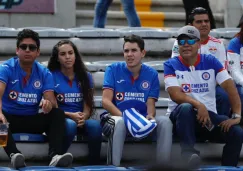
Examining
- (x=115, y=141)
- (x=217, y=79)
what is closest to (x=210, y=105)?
(x=217, y=79)

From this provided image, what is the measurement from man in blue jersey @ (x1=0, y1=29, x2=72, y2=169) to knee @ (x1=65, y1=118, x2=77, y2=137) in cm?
7

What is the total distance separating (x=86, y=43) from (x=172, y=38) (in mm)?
958

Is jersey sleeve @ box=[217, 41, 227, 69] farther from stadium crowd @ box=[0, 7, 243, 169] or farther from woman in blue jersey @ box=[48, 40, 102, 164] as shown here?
woman in blue jersey @ box=[48, 40, 102, 164]

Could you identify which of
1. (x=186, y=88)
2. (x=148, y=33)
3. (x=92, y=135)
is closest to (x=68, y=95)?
(x=92, y=135)

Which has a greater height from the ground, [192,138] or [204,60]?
[204,60]

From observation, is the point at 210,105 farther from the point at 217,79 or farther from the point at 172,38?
the point at 172,38

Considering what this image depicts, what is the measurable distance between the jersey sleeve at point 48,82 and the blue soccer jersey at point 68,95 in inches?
6.2

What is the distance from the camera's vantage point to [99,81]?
6.86 m

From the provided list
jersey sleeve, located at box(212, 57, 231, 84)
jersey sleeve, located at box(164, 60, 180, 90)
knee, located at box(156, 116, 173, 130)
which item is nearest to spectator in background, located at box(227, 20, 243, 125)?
jersey sleeve, located at box(212, 57, 231, 84)

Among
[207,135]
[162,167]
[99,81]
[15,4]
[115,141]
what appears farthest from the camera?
[15,4]

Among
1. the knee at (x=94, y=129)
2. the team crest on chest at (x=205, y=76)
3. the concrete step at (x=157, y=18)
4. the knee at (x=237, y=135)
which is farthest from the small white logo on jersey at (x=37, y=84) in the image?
the concrete step at (x=157, y=18)

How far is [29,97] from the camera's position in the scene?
5707 mm

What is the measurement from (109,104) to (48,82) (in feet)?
1.71

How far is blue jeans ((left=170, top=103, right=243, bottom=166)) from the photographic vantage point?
5.57 meters
